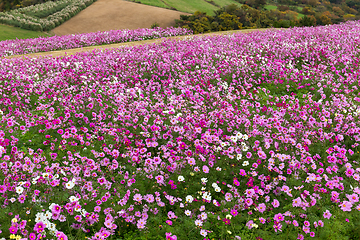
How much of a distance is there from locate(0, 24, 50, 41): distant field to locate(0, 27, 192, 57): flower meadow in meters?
3.36

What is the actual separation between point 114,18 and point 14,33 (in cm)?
1208

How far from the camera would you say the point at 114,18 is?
32750 millimetres

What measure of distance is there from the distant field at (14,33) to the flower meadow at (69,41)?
3359mm

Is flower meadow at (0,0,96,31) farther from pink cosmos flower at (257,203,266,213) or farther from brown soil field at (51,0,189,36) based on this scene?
pink cosmos flower at (257,203,266,213)

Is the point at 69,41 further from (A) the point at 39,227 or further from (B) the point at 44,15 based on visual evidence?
(A) the point at 39,227

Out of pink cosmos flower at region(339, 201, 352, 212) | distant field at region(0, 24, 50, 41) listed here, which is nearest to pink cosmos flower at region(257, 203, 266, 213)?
pink cosmos flower at region(339, 201, 352, 212)

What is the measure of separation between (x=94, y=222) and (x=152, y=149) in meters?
2.06

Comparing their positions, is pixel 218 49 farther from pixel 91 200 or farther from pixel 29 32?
pixel 29 32

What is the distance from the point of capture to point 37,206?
11.7ft

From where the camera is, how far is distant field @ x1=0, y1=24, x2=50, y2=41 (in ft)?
78.8

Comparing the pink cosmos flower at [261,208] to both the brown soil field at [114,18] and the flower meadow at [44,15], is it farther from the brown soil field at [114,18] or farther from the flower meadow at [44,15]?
the flower meadow at [44,15]

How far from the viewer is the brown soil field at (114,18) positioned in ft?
98.9

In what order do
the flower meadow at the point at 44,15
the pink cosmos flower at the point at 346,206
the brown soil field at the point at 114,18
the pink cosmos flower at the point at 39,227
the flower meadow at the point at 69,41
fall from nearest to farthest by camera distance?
the pink cosmos flower at the point at 39,227 < the pink cosmos flower at the point at 346,206 < the flower meadow at the point at 69,41 < the flower meadow at the point at 44,15 < the brown soil field at the point at 114,18

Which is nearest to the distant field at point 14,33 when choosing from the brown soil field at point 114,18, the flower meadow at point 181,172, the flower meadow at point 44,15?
the flower meadow at point 44,15
